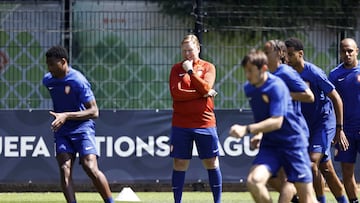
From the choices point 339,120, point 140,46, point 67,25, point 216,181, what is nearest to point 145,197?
point 140,46

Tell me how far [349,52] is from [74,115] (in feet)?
11.4

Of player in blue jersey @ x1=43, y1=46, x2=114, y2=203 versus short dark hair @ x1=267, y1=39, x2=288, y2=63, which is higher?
short dark hair @ x1=267, y1=39, x2=288, y2=63

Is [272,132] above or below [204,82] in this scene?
below

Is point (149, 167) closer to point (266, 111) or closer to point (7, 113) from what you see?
point (7, 113)

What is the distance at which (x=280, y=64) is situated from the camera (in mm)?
10352

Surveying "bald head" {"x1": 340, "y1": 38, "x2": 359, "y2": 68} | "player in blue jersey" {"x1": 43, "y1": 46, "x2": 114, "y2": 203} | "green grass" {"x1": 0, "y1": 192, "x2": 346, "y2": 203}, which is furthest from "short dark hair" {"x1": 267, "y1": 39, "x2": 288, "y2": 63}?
"green grass" {"x1": 0, "y1": 192, "x2": 346, "y2": 203}

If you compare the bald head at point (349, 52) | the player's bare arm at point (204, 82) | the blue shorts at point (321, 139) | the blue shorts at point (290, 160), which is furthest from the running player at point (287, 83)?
the bald head at point (349, 52)

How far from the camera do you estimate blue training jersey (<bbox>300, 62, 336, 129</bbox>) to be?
11.3 metres

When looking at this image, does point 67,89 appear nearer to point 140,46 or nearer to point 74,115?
point 74,115

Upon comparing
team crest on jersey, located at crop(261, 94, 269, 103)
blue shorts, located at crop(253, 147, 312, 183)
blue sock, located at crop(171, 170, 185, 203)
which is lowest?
blue sock, located at crop(171, 170, 185, 203)

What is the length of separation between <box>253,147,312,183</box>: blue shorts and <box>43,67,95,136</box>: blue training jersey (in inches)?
102

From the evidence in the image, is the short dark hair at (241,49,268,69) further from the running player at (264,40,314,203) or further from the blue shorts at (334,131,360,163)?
the blue shorts at (334,131,360,163)

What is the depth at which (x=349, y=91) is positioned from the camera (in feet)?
40.1

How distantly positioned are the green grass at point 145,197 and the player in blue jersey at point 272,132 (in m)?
4.31
